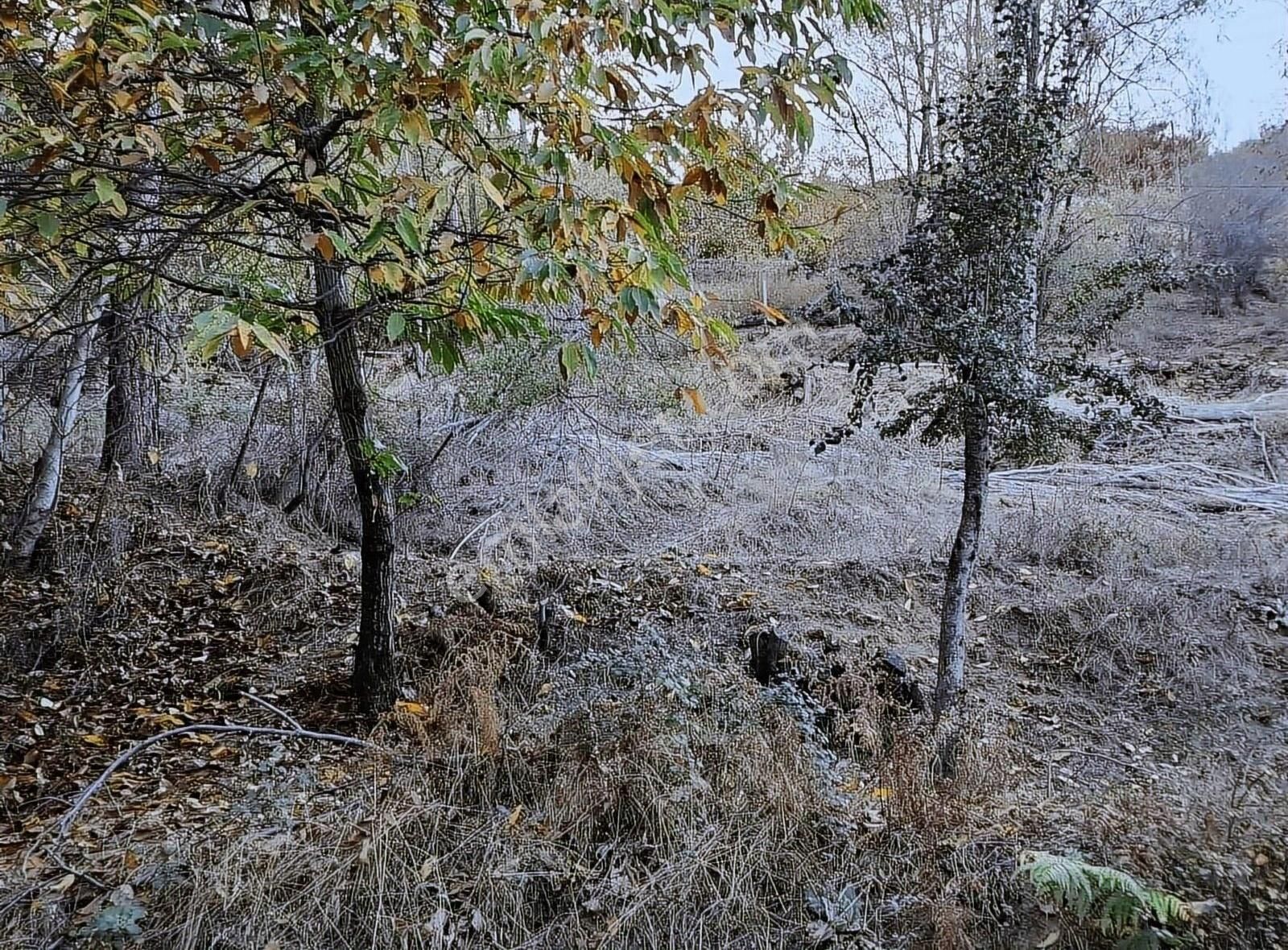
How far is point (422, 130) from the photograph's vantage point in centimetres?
185

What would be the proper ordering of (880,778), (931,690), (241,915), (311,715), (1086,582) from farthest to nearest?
(1086,582) → (931,690) → (311,715) → (880,778) → (241,915)

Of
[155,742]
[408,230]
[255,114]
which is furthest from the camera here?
[155,742]

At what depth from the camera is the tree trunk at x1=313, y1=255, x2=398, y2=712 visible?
3219 mm

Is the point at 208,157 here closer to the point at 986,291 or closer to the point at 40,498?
the point at 986,291

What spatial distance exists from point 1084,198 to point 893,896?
6967 mm

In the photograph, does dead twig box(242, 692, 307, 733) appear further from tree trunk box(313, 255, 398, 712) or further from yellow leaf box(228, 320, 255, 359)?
yellow leaf box(228, 320, 255, 359)

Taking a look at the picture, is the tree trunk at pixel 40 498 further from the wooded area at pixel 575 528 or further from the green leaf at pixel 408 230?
the green leaf at pixel 408 230

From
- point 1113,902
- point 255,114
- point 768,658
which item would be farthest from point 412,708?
point 1113,902

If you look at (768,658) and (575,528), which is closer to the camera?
(768,658)

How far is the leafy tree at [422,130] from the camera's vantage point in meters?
1.84

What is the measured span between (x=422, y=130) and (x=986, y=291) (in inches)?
111

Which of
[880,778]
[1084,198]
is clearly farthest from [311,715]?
[1084,198]

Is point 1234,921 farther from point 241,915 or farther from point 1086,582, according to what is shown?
point 1086,582

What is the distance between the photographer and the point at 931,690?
4.28m
